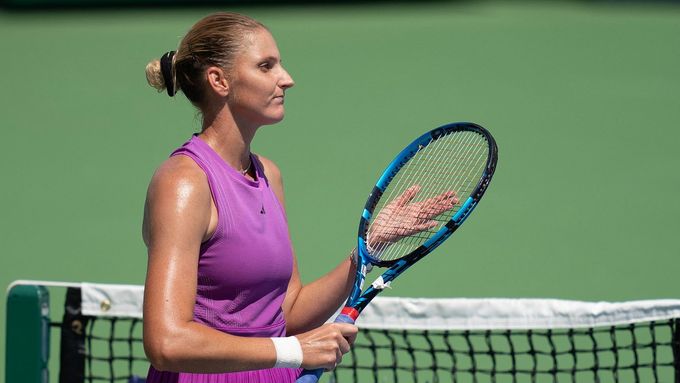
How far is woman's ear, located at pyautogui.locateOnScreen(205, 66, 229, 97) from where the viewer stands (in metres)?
2.41

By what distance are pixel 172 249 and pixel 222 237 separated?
0.51 ft

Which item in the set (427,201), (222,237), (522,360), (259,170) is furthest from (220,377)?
(522,360)

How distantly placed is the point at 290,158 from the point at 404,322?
3.87 meters

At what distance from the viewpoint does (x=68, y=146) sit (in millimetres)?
7500

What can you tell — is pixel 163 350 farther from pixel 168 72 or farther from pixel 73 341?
pixel 73 341

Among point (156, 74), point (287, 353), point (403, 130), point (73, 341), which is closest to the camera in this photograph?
point (287, 353)

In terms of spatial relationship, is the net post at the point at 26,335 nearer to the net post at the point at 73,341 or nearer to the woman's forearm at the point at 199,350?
the net post at the point at 73,341

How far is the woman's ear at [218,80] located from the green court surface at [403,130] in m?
3.04

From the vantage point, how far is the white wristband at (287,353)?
227 centimetres

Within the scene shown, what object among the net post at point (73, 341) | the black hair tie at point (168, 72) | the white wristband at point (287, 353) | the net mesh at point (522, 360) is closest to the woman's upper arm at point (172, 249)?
the white wristband at point (287, 353)

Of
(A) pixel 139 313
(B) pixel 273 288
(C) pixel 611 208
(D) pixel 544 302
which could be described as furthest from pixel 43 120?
(B) pixel 273 288

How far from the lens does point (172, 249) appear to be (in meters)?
2.17

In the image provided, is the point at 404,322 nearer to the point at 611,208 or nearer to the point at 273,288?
the point at 273,288

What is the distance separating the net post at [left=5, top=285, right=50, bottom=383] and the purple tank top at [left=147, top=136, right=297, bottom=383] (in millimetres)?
815
